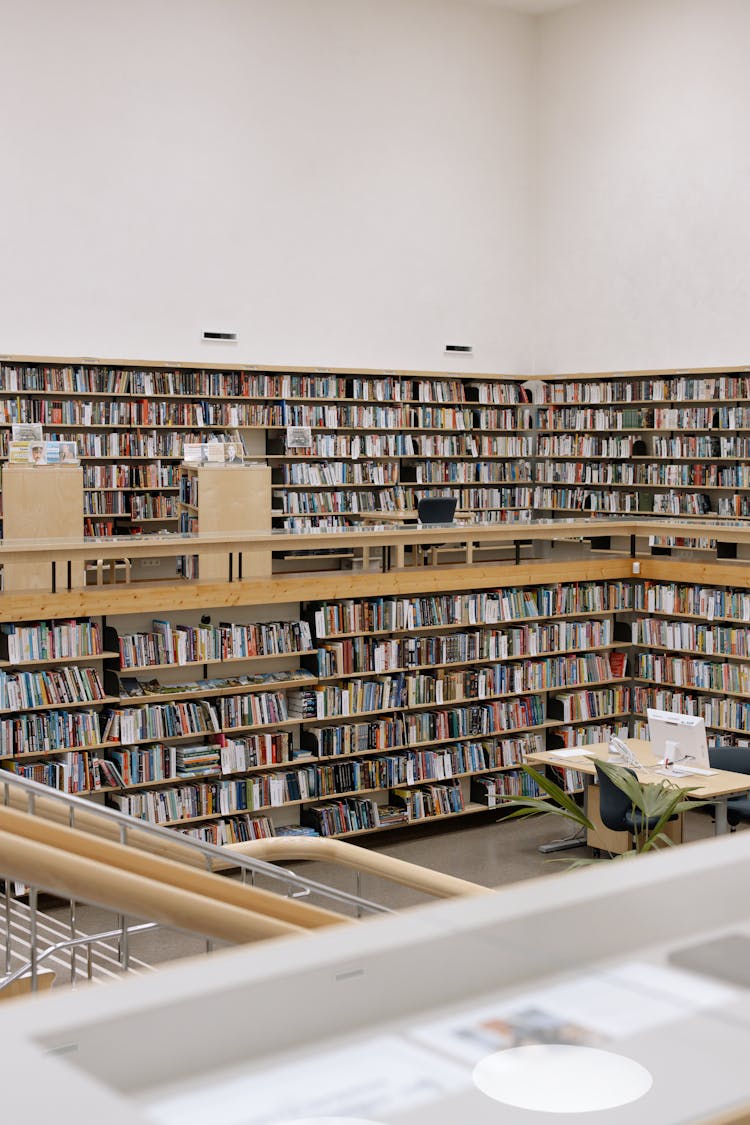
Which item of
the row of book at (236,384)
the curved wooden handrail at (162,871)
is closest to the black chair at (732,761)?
the row of book at (236,384)

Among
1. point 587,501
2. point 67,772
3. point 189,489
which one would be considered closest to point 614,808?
point 67,772

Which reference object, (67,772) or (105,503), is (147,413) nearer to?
(105,503)

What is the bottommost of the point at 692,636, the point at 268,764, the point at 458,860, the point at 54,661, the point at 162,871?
the point at 458,860

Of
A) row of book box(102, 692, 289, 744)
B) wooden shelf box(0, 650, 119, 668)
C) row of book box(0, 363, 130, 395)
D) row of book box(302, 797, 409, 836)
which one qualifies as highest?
row of book box(0, 363, 130, 395)

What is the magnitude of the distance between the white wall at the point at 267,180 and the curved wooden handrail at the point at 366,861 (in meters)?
8.55

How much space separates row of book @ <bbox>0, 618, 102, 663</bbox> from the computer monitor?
140 inches

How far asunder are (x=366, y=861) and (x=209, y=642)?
4409 mm

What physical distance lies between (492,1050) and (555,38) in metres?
15.6

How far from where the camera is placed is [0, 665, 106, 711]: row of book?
727 cm

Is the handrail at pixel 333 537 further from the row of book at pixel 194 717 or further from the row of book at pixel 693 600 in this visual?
the row of book at pixel 194 717

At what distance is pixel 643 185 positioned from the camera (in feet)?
45.4

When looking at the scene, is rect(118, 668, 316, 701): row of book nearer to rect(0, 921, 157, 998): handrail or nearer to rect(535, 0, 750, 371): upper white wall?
rect(0, 921, 157, 998): handrail

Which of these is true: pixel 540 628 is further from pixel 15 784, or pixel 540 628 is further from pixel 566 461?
pixel 15 784

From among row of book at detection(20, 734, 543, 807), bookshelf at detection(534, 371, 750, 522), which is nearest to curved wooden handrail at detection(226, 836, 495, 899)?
row of book at detection(20, 734, 543, 807)
